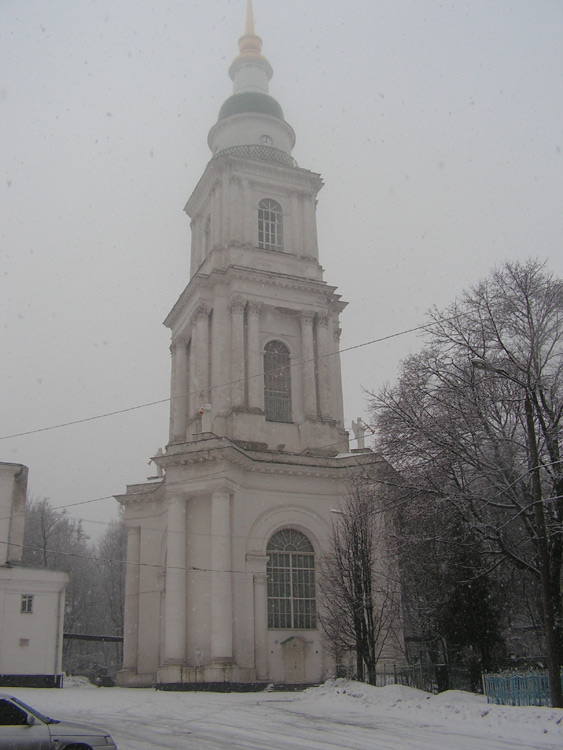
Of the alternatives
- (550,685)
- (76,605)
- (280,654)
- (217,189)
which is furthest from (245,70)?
(76,605)

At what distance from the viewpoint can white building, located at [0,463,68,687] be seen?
97.9ft

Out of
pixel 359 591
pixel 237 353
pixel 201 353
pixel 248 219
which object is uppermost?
pixel 248 219

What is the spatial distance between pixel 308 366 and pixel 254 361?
8.85 ft

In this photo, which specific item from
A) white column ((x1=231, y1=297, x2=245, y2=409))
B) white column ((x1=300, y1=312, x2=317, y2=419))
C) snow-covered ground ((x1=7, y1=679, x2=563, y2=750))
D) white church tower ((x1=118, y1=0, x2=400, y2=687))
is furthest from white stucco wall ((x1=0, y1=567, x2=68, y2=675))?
white column ((x1=300, y1=312, x2=317, y2=419))

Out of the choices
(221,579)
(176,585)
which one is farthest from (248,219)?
(176,585)

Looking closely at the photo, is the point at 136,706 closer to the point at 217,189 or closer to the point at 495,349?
the point at 495,349

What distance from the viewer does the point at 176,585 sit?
29.0 metres

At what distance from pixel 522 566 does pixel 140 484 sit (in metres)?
22.6

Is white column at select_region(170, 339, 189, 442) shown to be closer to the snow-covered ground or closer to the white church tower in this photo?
the white church tower

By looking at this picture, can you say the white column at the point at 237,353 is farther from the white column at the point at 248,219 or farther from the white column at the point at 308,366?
the white column at the point at 248,219

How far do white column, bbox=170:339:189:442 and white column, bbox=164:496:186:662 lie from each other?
724 centimetres

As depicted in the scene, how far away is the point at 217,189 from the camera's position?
39.6 metres

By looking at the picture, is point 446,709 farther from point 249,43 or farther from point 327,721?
point 249,43

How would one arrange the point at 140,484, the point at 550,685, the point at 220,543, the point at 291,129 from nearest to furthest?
the point at 550,685 → the point at 220,543 → the point at 140,484 → the point at 291,129
